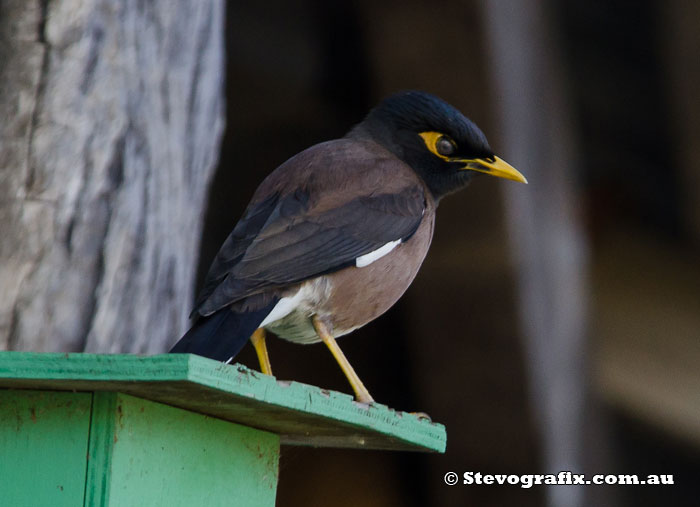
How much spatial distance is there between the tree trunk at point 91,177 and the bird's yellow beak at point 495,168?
0.65 meters

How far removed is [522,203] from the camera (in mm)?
3328

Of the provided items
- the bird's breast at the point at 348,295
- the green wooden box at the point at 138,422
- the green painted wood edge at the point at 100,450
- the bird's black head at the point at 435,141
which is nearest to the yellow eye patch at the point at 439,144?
the bird's black head at the point at 435,141

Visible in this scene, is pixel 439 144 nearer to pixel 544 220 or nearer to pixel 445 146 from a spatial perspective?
pixel 445 146

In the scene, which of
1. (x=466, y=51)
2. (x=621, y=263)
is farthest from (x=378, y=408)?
(x=621, y=263)

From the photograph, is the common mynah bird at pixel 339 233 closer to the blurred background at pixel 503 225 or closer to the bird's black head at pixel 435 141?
the bird's black head at pixel 435 141

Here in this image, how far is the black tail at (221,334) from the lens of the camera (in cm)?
187

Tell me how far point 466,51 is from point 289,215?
1154mm

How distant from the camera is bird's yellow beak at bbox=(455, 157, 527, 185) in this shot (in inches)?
97.3

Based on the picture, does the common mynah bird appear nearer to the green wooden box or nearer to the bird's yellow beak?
the bird's yellow beak

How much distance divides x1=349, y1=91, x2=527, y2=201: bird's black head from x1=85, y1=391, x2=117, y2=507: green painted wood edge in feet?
3.69

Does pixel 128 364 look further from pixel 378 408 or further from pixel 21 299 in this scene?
pixel 21 299

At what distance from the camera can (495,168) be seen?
2.49 metres

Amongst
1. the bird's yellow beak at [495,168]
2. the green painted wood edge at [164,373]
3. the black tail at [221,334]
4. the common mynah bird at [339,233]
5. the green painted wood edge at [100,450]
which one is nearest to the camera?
the green painted wood edge at [164,373]

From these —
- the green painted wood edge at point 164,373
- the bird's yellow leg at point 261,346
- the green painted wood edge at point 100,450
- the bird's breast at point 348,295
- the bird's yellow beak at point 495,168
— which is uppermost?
the bird's yellow beak at point 495,168
